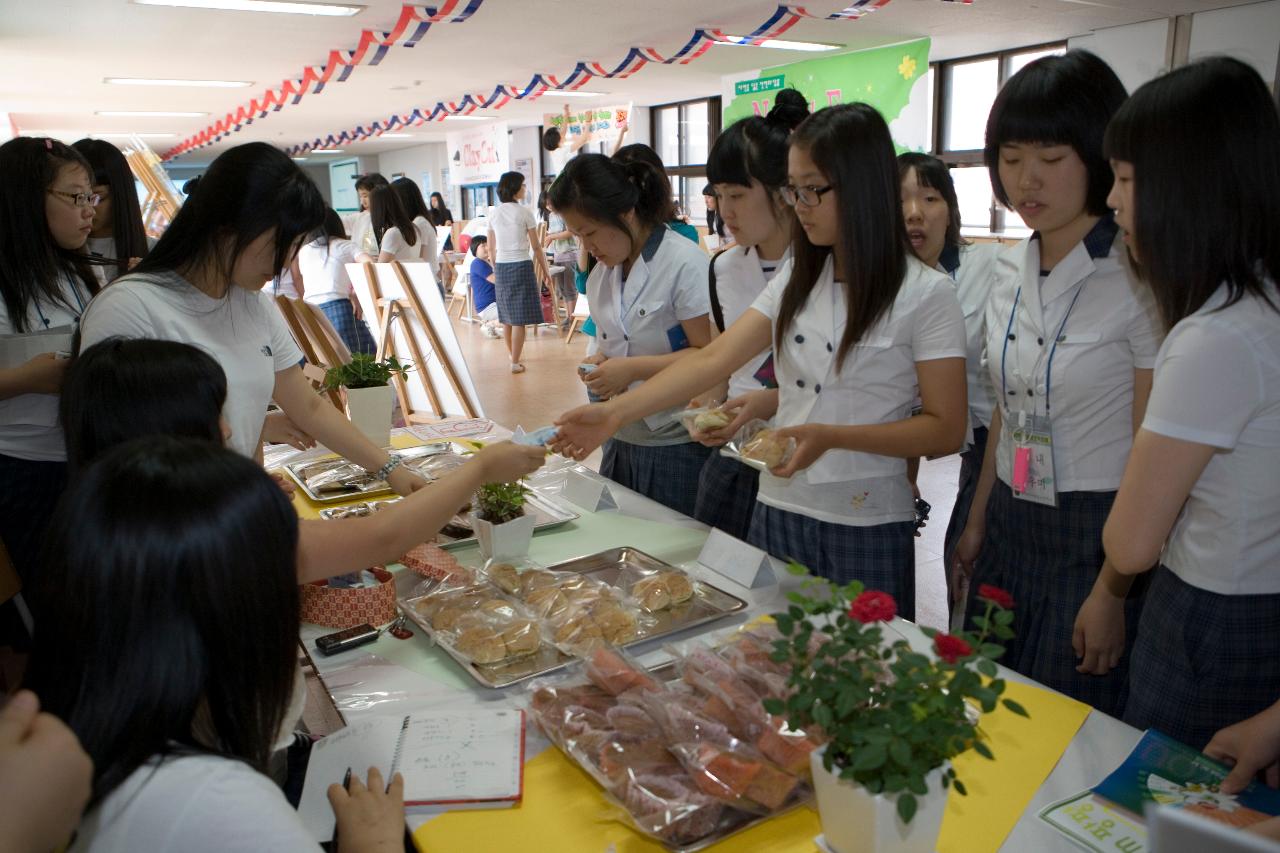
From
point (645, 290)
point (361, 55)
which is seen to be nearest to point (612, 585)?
point (645, 290)

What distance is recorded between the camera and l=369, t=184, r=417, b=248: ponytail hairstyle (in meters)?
5.84

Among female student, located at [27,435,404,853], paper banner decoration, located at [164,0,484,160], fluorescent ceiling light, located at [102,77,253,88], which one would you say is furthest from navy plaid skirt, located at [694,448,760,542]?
fluorescent ceiling light, located at [102,77,253,88]

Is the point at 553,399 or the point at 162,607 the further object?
the point at 553,399

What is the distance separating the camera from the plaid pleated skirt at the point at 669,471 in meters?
2.35

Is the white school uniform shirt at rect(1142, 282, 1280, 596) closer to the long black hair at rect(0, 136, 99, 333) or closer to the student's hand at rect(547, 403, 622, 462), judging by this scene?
the student's hand at rect(547, 403, 622, 462)

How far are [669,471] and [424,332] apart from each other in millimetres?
2173

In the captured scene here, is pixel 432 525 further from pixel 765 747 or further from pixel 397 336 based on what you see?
pixel 397 336

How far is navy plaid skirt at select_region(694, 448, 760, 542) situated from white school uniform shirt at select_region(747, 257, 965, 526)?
14.0 inches

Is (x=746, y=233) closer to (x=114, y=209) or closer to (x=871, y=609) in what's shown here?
(x=871, y=609)

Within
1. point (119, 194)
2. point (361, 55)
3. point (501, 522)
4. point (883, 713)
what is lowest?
point (501, 522)

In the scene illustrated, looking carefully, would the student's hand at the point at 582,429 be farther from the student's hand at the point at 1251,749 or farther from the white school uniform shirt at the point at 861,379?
the student's hand at the point at 1251,749

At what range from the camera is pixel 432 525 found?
1.46 meters

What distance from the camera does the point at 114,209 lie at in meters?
2.80

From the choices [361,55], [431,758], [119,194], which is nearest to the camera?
[431,758]
